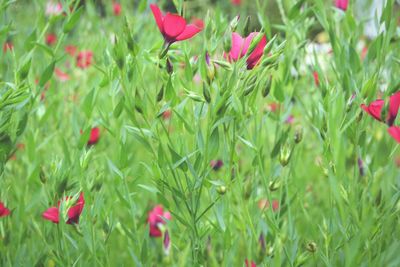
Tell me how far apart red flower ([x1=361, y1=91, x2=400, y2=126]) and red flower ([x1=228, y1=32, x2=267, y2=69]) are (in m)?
0.17

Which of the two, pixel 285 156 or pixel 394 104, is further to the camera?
pixel 285 156

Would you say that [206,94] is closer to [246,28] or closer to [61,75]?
[246,28]

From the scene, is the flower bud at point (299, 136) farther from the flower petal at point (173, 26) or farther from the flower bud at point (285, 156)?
the flower petal at point (173, 26)

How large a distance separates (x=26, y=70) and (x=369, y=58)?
611mm

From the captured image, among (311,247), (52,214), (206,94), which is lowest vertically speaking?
(311,247)

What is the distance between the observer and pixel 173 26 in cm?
79

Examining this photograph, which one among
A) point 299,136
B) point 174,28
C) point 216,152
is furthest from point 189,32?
point 299,136

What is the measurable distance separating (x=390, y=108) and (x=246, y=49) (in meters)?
0.22

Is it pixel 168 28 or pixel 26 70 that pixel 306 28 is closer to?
pixel 168 28

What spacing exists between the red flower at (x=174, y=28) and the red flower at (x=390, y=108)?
0.88ft

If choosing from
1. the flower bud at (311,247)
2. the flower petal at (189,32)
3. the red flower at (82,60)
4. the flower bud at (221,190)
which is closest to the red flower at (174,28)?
the flower petal at (189,32)

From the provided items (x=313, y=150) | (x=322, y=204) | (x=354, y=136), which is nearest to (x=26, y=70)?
(x=354, y=136)

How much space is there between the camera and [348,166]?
0.96m

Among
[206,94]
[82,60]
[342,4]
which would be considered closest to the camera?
[206,94]
